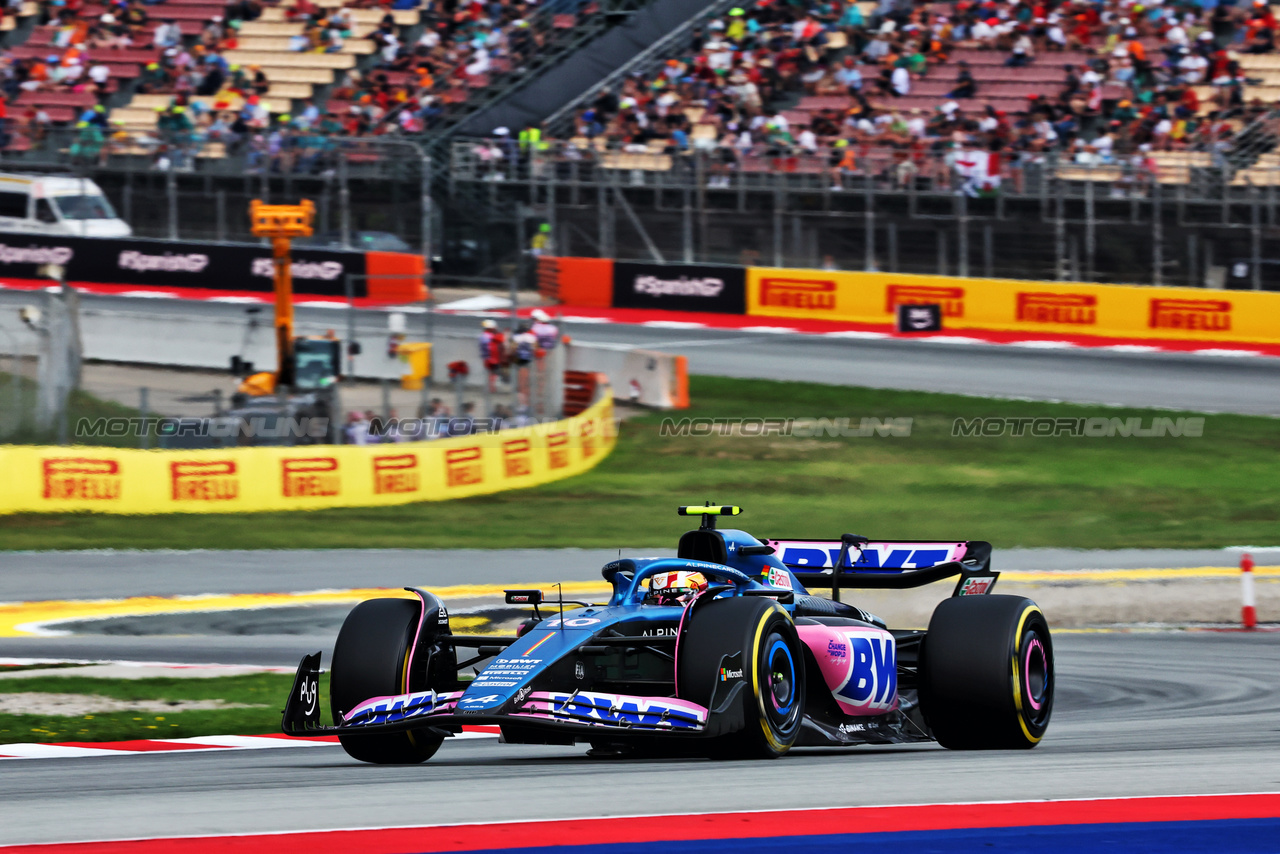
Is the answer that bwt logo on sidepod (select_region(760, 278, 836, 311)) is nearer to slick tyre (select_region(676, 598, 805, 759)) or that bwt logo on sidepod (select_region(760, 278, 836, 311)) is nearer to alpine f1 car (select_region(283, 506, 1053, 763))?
alpine f1 car (select_region(283, 506, 1053, 763))

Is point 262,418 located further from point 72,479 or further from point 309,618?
point 309,618

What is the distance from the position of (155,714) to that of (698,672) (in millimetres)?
4714

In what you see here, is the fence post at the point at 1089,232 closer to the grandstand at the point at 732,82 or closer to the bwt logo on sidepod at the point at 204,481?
the grandstand at the point at 732,82

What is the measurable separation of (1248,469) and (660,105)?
711 inches

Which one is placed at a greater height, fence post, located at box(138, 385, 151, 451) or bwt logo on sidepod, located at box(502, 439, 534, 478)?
fence post, located at box(138, 385, 151, 451)

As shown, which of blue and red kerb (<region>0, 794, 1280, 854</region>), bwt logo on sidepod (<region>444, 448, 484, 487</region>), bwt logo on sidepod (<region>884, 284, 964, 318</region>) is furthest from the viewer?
bwt logo on sidepod (<region>884, 284, 964, 318</region>)

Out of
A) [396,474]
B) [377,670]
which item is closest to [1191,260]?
[396,474]

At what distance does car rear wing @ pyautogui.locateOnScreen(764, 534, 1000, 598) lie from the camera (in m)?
9.98

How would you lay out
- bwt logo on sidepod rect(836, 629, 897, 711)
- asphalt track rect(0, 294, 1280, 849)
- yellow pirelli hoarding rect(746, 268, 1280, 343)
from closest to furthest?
asphalt track rect(0, 294, 1280, 849)
bwt logo on sidepod rect(836, 629, 897, 711)
yellow pirelli hoarding rect(746, 268, 1280, 343)

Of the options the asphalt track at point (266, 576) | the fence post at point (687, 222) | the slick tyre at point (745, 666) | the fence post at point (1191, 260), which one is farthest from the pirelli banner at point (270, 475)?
the fence post at point (1191, 260)

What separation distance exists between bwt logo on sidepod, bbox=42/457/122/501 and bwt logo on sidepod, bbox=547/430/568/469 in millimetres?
6154

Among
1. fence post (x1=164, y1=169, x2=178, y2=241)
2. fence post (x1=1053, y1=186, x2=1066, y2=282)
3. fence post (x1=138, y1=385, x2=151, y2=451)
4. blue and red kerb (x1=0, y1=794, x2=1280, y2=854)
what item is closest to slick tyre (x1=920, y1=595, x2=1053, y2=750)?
blue and red kerb (x1=0, y1=794, x2=1280, y2=854)

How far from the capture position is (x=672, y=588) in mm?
8492

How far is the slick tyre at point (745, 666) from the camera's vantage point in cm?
763
